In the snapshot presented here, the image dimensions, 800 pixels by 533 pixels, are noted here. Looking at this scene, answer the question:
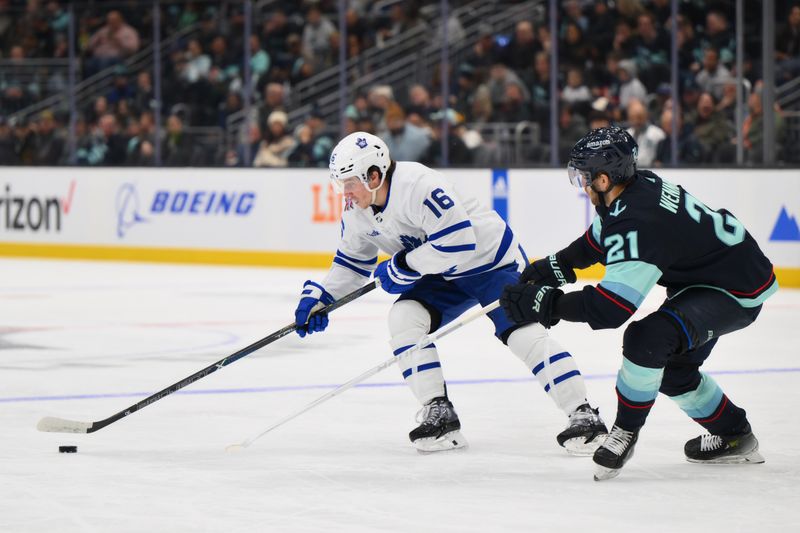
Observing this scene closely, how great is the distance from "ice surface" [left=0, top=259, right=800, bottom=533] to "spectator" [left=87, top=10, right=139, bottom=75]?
7.04 meters

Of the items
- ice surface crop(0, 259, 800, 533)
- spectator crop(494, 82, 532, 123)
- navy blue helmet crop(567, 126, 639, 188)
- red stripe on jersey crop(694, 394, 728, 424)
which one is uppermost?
spectator crop(494, 82, 532, 123)

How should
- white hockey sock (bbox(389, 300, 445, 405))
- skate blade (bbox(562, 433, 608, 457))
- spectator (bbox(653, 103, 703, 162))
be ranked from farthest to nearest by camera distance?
spectator (bbox(653, 103, 703, 162)) → white hockey sock (bbox(389, 300, 445, 405)) → skate blade (bbox(562, 433, 608, 457))

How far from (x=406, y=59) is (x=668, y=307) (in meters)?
9.81

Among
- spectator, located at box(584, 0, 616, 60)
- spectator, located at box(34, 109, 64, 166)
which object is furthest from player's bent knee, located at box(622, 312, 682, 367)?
spectator, located at box(34, 109, 64, 166)

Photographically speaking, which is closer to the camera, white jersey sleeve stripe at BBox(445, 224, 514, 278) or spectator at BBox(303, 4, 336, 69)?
white jersey sleeve stripe at BBox(445, 224, 514, 278)

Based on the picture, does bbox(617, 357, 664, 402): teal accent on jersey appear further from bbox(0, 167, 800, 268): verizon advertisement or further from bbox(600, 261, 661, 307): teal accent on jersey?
bbox(0, 167, 800, 268): verizon advertisement

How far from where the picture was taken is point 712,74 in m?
11.2

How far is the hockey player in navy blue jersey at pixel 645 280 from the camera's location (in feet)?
12.4

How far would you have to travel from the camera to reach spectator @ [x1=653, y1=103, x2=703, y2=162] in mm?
11016

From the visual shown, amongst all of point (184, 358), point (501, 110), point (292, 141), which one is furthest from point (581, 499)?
point (292, 141)

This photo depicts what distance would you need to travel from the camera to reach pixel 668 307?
3992mm

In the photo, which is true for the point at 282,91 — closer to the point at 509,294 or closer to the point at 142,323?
the point at 142,323

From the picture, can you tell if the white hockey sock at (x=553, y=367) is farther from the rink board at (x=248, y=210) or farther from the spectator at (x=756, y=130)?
the spectator at (x=756, y=130)

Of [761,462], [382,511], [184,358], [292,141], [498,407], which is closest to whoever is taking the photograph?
[382,511]
